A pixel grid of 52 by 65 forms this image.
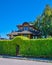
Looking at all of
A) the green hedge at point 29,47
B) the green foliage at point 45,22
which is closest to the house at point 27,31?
the green foliage at point 45,22

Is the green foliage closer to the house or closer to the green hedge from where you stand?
the house

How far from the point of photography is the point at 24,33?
60.0 meters

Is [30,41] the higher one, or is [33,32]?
[33,32]

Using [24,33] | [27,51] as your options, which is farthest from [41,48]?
[24,33]

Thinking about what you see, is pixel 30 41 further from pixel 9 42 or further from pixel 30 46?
pixel 9 42

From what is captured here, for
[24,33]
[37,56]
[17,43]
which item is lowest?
[37,56]

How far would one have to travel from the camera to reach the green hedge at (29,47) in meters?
29.2

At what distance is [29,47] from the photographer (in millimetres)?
31469

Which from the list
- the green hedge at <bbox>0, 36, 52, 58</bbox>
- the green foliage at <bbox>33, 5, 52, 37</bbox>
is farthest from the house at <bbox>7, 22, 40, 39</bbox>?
the green hedge at <bbox>0, 36, 52, 58</bbox>

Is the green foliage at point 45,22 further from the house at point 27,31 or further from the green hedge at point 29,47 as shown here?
the green hedge at point 29,47

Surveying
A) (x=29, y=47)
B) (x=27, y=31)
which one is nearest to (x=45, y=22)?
(x=27, y=31)

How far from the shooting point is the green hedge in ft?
95.9

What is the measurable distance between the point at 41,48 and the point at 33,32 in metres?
31.8

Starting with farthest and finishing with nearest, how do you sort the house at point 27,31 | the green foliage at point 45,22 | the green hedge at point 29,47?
the house at point 27,31 → the green foliage at point 45,22 → the green hedge at point 29,47
